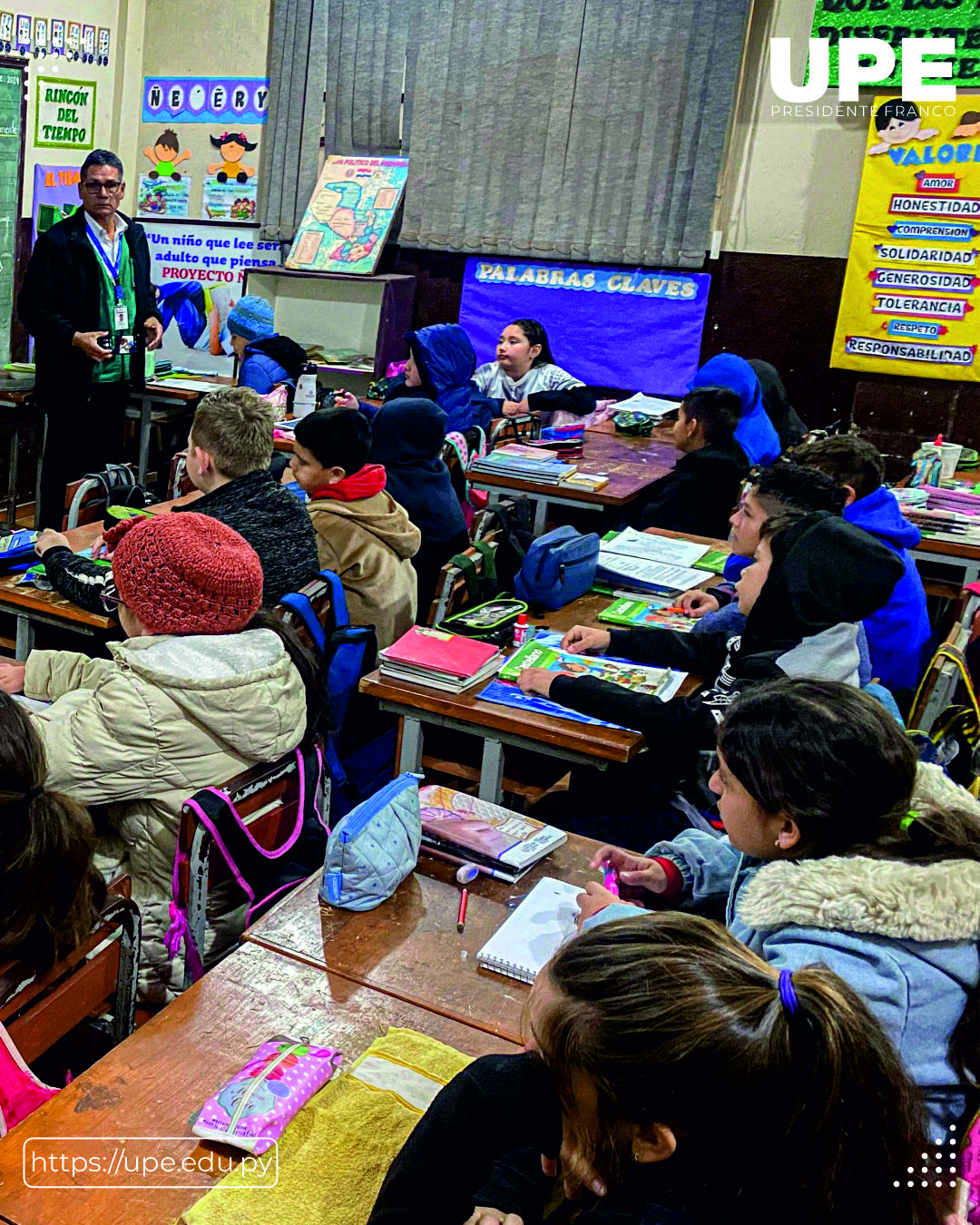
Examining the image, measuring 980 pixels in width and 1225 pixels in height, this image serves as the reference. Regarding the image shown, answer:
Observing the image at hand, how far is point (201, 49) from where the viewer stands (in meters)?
7.55

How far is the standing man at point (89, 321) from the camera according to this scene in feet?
18.0

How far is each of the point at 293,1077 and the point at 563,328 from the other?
21.0 ft

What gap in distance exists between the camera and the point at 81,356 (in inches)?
221

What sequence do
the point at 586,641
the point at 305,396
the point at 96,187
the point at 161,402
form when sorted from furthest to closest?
the point at 161,402
the point at 305,396
the point at 96,187
the point at 586,641

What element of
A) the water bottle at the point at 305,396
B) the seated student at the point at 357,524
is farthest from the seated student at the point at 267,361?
the seated student at the point at 357,524

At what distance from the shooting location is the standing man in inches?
216

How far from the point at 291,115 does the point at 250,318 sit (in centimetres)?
176

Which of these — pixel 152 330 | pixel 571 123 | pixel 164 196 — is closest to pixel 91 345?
pixel 152 330

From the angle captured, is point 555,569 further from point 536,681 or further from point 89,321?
point 89,321

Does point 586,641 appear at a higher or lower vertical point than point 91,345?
lower

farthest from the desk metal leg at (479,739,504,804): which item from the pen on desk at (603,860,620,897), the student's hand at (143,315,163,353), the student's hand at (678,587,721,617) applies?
the student's hand at (143,315,163,353)

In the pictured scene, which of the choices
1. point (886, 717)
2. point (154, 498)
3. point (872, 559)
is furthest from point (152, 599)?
point (154, 498)

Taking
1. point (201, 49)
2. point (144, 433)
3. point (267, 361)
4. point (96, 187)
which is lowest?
point (144, 433)

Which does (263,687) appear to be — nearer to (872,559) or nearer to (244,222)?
(872,559)
